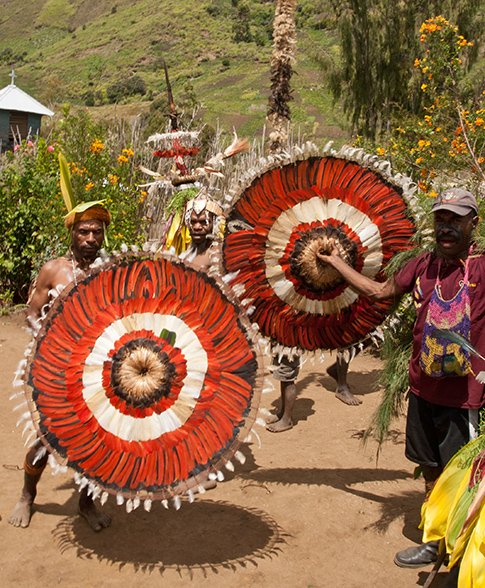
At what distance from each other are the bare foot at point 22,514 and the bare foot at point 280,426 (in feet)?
6.76

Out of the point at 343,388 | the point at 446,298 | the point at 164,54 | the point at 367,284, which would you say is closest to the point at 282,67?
the point at 343,388

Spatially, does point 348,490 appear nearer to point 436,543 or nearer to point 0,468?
point 436,543

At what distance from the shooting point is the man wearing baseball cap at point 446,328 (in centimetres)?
287

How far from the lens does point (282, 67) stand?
10711mm

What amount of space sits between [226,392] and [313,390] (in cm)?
365

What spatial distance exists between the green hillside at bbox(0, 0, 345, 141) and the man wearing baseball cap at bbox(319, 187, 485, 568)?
3547cm

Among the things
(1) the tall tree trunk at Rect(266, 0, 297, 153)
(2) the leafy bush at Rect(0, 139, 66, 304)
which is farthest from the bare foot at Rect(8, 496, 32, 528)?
(1) the tall tree trunk at Rect(266, 0, 297, 153)

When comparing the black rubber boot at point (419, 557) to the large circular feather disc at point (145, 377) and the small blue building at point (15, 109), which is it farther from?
the small blue building at point (15, 109)

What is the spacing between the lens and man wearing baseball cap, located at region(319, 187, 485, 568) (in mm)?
2865

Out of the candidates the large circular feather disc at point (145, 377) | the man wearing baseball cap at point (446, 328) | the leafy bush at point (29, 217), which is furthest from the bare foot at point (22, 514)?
the leafy bush at point (29, 217)

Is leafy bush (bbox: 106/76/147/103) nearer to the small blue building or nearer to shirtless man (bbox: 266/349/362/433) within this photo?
the small blue building

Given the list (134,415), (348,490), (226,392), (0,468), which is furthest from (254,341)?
(0,468)

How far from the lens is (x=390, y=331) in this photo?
3.68m

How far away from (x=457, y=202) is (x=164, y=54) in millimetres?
74126
